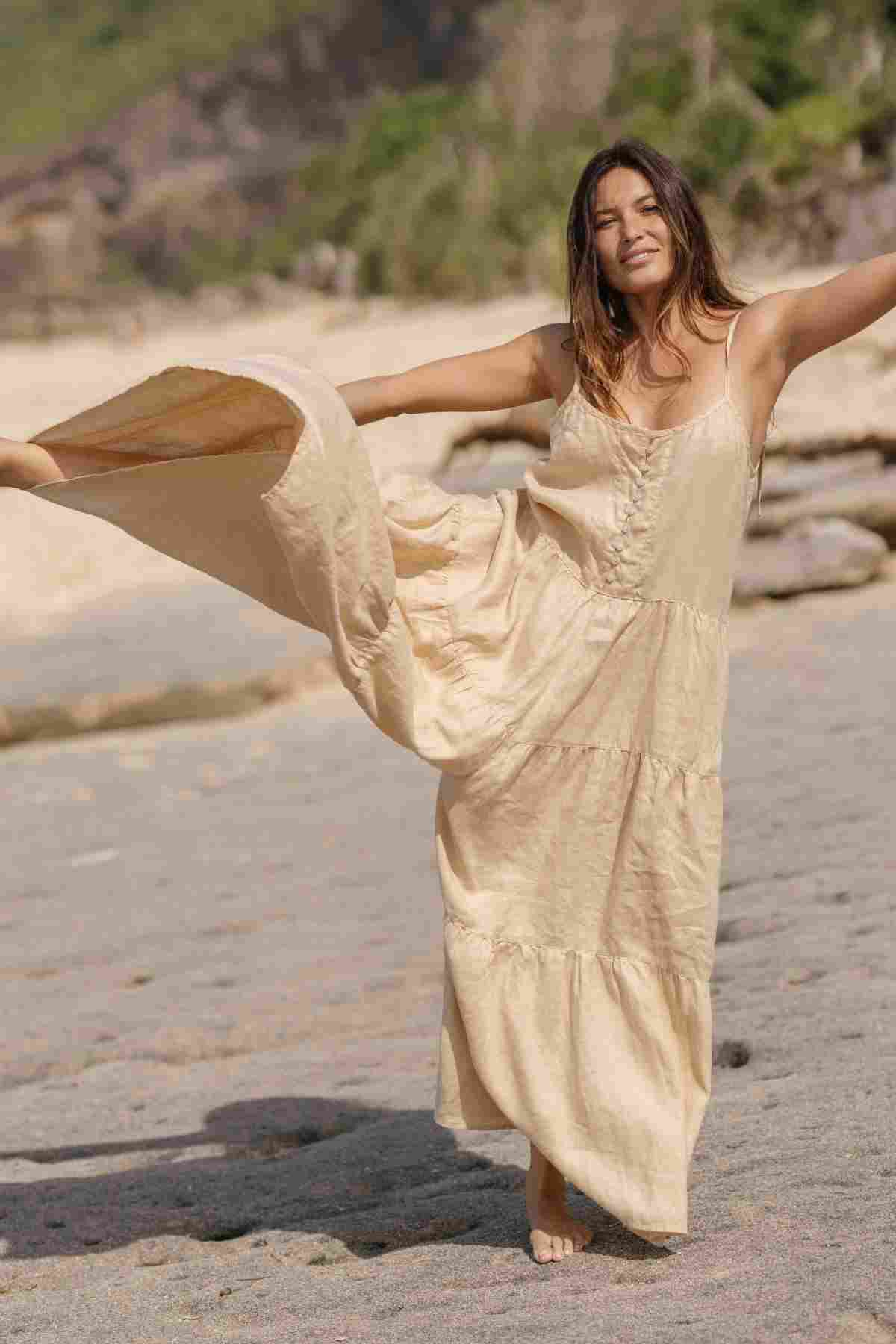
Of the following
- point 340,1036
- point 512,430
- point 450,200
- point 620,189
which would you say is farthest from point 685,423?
point 450,200

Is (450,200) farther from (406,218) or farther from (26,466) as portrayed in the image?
(26,466)

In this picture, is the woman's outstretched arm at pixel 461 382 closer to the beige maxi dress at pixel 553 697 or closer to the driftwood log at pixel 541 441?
the beige maxi dress at pixel 553 697

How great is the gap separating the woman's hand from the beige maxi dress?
33mm

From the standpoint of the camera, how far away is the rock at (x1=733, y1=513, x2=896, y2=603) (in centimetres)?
891

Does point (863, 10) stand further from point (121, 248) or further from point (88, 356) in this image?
point (121, 248)

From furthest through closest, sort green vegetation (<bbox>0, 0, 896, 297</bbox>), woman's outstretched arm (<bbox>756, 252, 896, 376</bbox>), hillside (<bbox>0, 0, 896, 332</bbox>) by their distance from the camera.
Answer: hillside (<bbox>0, 0, 896, 332</bbox>), green vegetation (<bbox>0, 0, 896, 297</bbox>), woman's outstretched arm (<bbox>756, 252, 896, 376</bbox>)

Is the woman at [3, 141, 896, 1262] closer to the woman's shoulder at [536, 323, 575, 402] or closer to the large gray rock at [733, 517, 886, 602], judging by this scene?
the woman's shoulder at [536, 323, 575, 402]

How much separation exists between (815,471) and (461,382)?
748 centimetres

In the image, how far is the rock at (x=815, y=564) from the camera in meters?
8.91

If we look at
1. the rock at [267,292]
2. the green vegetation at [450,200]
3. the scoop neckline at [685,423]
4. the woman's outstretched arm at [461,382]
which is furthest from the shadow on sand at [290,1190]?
the rock at [267,292]

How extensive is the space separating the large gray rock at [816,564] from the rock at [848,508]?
0.67 ft

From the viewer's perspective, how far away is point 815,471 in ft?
33.3

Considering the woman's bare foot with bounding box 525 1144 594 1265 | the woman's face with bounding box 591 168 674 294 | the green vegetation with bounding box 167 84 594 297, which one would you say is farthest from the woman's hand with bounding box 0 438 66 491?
the green vegetation with bounding box 167 84 594 297

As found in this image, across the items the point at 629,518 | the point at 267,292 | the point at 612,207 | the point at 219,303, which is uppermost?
the point at 267,292
